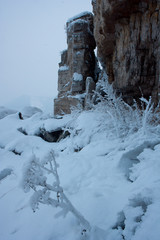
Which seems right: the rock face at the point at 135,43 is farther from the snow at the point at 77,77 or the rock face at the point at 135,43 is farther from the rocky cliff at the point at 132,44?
the snow at the point at 77,77

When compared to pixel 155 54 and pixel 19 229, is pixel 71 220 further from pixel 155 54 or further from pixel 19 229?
pixel 155 54

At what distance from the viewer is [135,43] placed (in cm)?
473

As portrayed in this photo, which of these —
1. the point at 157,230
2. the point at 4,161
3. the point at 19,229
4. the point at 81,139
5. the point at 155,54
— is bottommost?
the point at 4,161

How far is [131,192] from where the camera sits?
1.46 metres

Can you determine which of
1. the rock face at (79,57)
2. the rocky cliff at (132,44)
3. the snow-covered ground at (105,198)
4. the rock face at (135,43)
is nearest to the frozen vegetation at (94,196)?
the snow-covered ground at (105,198)

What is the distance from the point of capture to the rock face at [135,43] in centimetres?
435

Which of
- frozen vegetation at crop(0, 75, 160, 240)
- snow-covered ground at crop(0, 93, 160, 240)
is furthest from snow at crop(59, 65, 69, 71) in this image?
snow-covered ground at crop(0, 93, 160, 240)

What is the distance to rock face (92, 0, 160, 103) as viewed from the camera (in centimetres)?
435

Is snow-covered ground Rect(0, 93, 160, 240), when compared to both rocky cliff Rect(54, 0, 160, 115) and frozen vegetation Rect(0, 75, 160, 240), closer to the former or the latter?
frozen vegetation Rect(0, 75, 160, 240)

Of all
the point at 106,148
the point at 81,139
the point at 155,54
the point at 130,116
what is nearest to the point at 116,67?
the point at 155,54

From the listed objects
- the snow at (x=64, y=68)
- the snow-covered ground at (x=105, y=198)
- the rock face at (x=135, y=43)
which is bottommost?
the snow-covered ground at (x=105, y=198)

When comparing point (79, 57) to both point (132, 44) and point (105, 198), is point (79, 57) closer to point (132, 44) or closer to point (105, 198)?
point (132, 44)

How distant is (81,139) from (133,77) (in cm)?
289

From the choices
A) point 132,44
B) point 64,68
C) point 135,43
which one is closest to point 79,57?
point 64,68
